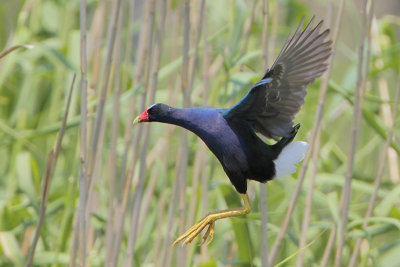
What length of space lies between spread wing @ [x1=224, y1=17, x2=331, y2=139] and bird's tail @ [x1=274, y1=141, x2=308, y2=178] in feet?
0.10

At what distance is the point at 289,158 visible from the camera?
3.76 feet

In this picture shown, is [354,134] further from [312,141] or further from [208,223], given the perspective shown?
[208,223]

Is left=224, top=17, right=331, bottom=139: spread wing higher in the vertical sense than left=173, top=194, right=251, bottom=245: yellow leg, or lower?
higher

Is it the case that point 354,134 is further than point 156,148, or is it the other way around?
point 156,148

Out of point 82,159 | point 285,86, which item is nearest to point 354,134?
point 285,86

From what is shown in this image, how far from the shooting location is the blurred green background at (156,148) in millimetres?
1447

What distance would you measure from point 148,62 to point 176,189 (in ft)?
0.96

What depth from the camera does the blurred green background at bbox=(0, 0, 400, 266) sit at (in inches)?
57.0

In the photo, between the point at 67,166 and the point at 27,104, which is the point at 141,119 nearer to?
the point at 67,166

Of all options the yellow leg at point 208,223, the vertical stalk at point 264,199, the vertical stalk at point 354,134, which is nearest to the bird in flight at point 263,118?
the yellow leg at point 208,223

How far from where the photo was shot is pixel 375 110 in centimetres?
204

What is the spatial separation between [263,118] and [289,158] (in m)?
0.09

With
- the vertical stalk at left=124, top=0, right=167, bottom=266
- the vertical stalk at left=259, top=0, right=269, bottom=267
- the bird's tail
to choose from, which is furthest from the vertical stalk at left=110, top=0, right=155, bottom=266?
the bird's tail

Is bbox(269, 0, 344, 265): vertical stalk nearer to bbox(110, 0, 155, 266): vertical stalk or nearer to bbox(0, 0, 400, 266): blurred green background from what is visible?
bbox(0, 0, 400, 266): blurred green background
